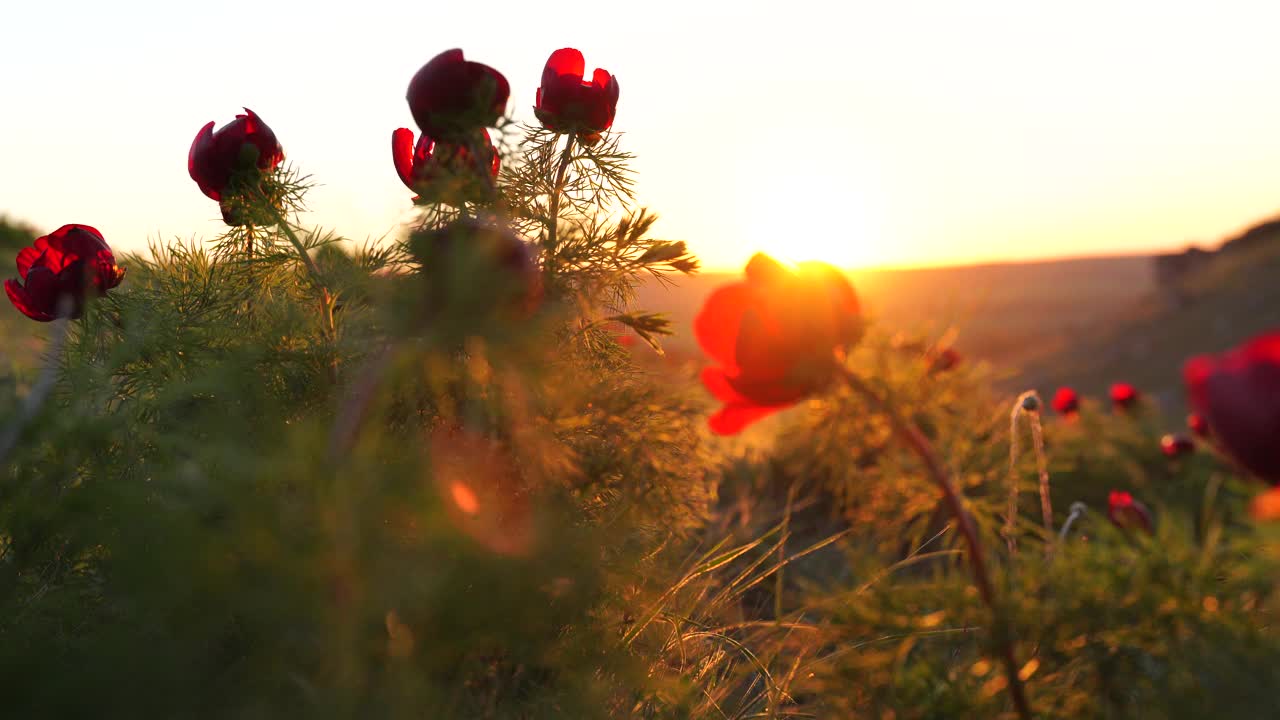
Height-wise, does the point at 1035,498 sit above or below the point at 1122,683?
below

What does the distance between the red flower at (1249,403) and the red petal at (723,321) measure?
466mm

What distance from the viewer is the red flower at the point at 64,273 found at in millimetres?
1829

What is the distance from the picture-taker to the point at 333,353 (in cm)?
152

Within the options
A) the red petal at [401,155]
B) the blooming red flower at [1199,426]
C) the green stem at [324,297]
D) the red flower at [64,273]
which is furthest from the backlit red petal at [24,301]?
the blooming red flower at [1199,426]

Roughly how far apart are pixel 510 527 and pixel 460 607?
0.30 meters

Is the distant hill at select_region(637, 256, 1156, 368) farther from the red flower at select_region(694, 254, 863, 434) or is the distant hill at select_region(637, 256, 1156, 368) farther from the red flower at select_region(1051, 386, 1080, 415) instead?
the red flower at select_region(1051, 386, 1080, 415)

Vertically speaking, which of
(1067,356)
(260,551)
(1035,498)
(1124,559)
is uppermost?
(260,551)

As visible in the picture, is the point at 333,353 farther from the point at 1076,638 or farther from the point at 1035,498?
the point at 1035,498

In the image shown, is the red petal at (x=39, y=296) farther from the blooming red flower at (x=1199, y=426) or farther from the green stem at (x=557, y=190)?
the blooming red flower at (x=1199, y=426)

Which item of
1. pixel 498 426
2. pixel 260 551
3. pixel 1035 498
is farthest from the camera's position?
pixel 1035 498

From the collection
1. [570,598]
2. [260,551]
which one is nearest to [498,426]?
[570,598]

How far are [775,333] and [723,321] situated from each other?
8cm

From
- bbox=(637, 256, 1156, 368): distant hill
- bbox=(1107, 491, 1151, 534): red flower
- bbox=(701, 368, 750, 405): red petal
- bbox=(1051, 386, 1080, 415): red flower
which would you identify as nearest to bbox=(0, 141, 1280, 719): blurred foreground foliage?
bbox=(1107, 491, 1151, 534): red flower

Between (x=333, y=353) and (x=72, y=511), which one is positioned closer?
(x=72, y=511)
